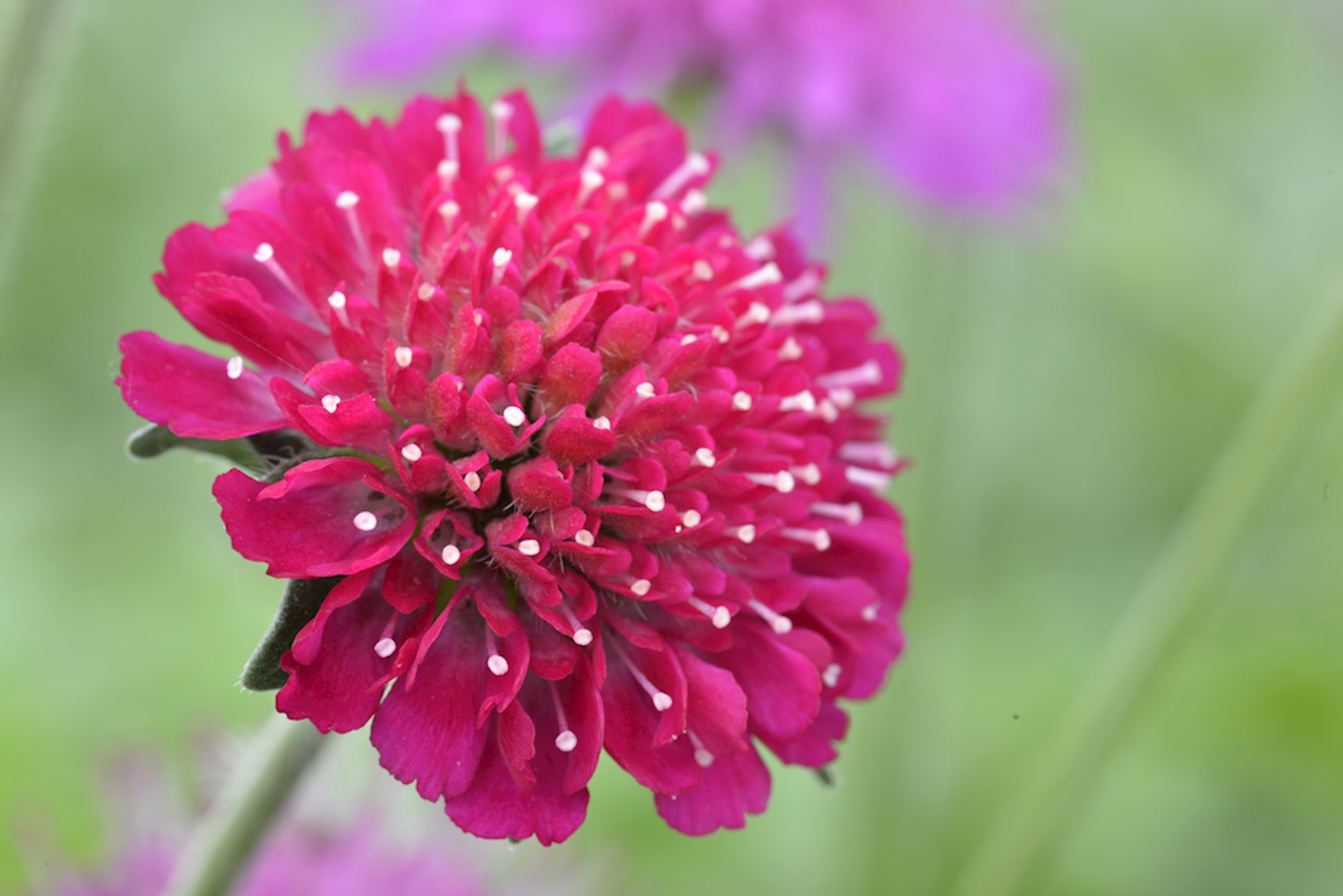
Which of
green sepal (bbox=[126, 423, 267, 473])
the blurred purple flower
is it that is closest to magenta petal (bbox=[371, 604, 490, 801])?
green sepal (bbox=[126, 423, 267, 473])

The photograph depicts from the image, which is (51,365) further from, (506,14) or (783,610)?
(783,610)

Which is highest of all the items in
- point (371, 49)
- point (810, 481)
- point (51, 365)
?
point (810, 481)

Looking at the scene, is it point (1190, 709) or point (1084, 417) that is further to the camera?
point (1084, 417)

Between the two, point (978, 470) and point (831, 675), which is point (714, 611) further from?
point (978, 470)

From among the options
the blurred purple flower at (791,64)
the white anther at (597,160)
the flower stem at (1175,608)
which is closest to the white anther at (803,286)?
the white anther at (597,160)

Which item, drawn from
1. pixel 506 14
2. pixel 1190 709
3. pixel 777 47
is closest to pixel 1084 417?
pixel 1190 709

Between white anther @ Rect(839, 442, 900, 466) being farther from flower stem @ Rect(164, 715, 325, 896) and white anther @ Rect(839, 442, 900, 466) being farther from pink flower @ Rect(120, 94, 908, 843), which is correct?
flower stem @ Rect(164, 715, 325, 896)

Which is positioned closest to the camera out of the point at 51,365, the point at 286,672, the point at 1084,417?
the point at 286,672
